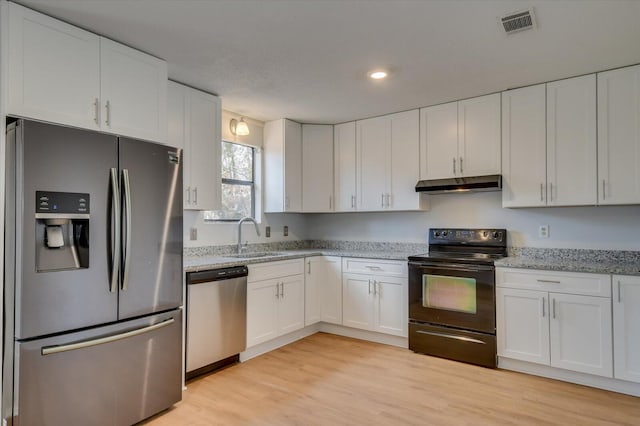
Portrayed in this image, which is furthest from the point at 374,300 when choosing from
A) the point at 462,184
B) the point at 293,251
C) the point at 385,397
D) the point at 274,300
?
the point at 462,184

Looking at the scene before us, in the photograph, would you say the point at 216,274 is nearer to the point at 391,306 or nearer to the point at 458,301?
the point at 391,306

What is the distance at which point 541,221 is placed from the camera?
3.50 metres

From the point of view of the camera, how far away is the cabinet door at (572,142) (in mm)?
3029

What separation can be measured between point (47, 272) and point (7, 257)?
0.64 ft

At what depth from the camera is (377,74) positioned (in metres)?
2.97

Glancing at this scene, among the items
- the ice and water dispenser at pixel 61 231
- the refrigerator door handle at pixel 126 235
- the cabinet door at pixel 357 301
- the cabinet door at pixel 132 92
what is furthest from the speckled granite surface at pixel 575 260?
the ice and water dispenser at pixel 61 231

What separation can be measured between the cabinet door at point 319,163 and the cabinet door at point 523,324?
2.07 meters

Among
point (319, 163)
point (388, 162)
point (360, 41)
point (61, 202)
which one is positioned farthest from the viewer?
point (319, 163)

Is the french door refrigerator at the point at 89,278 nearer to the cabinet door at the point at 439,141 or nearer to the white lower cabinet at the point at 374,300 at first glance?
the white lower cabinet at the point at 374,300

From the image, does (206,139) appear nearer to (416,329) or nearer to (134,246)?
(134,246)

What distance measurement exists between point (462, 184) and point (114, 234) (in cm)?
281

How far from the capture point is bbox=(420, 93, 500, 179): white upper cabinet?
11.4 feet

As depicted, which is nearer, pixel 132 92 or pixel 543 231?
pixel 132 92

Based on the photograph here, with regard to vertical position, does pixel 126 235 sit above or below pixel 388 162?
below
